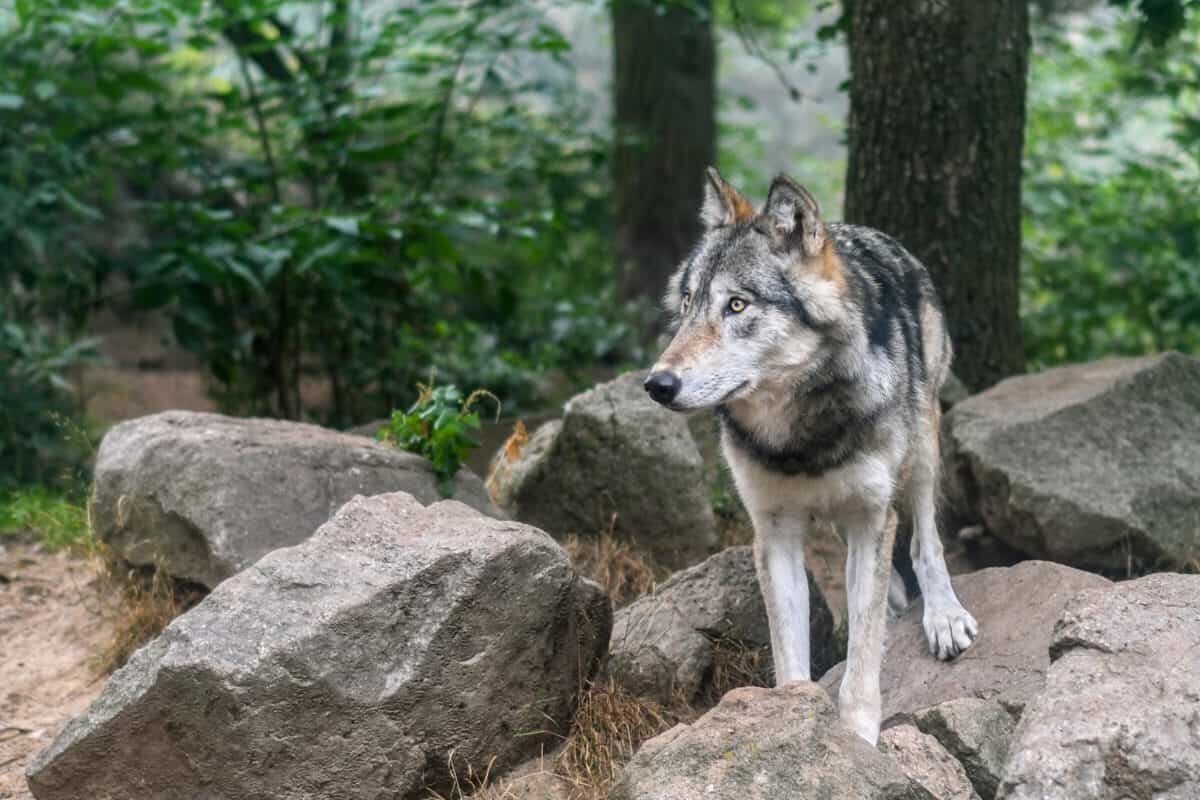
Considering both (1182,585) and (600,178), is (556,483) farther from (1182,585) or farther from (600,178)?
(600,178)

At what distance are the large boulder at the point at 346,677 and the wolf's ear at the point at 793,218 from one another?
1.28 metres

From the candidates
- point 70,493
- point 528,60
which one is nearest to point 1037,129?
point 528,60

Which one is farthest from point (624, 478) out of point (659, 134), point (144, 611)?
point (659, 134)

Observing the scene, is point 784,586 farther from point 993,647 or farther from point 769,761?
point 769,761

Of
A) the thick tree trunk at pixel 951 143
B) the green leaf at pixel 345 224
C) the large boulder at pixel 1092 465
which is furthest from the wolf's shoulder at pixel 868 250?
the green leaf at pixel 345 224

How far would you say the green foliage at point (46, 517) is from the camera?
6.51 m

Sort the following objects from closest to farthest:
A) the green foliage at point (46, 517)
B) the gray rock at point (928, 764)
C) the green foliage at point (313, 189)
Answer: the gray rock at point (928, 764)
the green foliage at point (46, 517)
the green foliage at point (313, 189)

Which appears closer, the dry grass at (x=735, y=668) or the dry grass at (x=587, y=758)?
the dry grass at (x=587, y=758)

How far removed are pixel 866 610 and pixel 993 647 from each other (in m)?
0.44

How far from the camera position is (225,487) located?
523 cm

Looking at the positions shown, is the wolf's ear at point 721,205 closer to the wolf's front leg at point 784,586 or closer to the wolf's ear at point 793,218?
the wolf's ear at point 793,218

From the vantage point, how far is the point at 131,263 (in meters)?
7.80

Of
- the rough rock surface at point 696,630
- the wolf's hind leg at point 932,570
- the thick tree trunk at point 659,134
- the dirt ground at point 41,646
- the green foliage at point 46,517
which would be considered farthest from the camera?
the thick tree trunk at point 659,134

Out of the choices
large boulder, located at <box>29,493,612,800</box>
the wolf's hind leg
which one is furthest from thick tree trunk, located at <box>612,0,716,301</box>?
large boulder, located at <box>29,493,612,800</box>
